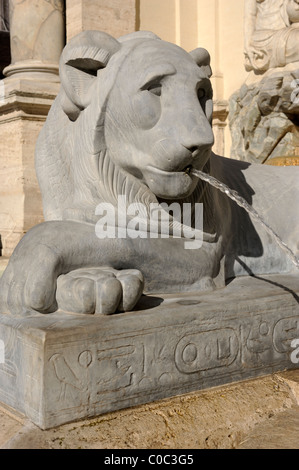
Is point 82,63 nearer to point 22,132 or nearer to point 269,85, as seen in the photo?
point 22,132

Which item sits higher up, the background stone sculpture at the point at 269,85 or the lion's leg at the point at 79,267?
the background stone sculpture at the point at 269,85

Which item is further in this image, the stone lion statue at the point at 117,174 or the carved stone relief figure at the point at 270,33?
the carved stone relief figure at the point at 270,33

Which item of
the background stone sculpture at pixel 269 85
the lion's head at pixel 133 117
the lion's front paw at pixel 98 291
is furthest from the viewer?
the background stone sculpture at pixel 269 85

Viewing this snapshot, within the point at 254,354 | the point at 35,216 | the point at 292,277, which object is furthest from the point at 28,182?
the point at 254,354

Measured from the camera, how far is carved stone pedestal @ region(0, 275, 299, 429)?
175 cm

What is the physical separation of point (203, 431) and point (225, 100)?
751 centimetres

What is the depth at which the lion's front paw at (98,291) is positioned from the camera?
75.0 inches

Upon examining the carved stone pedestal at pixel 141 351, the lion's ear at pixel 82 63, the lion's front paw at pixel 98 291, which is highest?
the lion's ear at pixel 82 63

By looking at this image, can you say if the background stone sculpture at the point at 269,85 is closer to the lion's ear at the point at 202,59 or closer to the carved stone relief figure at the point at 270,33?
the carved stone relief figure at the point at 270,33

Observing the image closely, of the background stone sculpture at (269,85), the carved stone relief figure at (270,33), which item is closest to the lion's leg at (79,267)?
the background stone sculpture at (269,85)

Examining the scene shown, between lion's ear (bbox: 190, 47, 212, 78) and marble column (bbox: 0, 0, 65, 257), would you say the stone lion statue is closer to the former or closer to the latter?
lion's ear (bbox: 190, 47, 212, 78)

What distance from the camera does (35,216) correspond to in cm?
555

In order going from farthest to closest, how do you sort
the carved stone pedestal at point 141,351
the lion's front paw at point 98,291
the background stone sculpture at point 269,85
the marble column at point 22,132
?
the background stone sculpture at point 269,85 → the marble column at point 22,132 → the lion's front paw at point 98,291 → the carved stone pedestal at point 141,351
